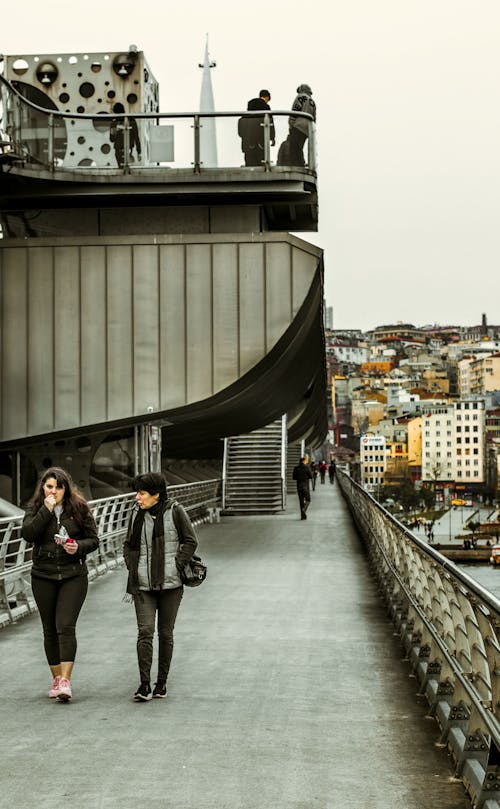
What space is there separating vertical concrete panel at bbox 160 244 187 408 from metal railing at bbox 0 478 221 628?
2.97 meters

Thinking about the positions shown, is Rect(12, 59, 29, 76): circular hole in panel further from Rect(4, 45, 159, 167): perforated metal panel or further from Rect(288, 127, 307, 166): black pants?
Rect(288, 127, 307, 166): black pants

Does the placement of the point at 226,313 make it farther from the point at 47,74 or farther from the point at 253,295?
the point at 47,74

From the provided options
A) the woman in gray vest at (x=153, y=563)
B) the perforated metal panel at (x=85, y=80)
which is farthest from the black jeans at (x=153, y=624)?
the perforated metal panel at (x=85, y=80)

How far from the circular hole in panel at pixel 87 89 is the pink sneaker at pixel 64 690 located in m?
22.4

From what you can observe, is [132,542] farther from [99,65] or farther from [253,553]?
[99,65]

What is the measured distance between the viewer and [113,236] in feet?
83.0

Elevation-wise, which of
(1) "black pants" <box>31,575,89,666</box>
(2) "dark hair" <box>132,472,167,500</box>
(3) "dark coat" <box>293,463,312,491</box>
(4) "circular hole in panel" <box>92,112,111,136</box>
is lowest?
(3) "dark coat" <box>293,463,312,491</box>

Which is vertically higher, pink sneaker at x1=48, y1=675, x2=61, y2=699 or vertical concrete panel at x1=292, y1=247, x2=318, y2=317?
vertical concrete panel at x1=292, y1=247, x2=318, y2=317

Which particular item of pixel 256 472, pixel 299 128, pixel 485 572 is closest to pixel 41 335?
pixel 299 128

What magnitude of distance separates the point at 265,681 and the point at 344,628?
322cm

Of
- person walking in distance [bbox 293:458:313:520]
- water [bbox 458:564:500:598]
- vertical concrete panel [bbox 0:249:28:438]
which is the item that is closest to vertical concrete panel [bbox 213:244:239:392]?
vertical concrete panel [bbox 0:249:28:438]

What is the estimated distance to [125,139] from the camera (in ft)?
79.5

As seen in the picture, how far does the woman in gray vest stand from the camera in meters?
8.85

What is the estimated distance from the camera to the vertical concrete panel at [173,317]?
25406 millimetres
